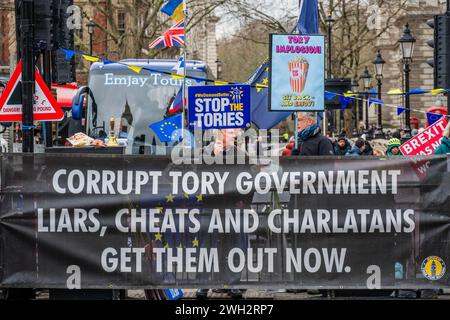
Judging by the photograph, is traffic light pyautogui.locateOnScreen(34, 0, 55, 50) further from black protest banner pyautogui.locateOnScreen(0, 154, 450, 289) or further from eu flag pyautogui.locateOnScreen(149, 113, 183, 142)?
eu flag pyautogui.locateOnScreen(149, 113, 183, 142)

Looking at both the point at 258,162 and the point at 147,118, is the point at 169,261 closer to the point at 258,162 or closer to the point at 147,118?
the point at 258,162

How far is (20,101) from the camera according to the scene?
41.8 feet

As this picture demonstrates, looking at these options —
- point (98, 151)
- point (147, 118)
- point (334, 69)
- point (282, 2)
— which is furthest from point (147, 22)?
point (98, 151)

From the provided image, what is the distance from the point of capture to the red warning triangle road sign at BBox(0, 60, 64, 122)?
41.4 ft

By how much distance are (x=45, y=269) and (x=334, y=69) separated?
48411 millimetres

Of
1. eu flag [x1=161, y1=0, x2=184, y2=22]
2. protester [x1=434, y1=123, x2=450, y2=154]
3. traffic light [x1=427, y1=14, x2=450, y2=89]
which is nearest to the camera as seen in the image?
protester [x1=434, y1=123, x2=450, y2=154]

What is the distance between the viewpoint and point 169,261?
9.88 meters

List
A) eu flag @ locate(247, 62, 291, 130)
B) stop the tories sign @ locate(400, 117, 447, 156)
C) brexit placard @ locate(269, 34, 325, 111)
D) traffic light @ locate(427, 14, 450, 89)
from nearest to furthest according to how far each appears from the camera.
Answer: brexit placard @ locate(269, 34, 325, 111) → stop the tories sign @ locate(400, 117, 447, 156) → eu flag @ locate(247, 62, 291, 130) → traffic light @ locate(427, 14, 450, 89)

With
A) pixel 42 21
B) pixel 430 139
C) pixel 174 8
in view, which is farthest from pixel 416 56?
pixel 42 21

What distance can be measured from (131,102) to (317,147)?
10675 mm

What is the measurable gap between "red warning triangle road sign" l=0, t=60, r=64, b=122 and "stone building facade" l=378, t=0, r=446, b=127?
40644mm

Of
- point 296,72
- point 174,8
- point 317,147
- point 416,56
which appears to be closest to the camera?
point 317,147

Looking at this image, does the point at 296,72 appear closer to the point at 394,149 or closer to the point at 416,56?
the point at 394,149

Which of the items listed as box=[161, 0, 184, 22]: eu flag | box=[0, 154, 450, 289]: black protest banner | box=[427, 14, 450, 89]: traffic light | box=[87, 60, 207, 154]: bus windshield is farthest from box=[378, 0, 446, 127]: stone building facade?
box=[0, 154, 450, 289]: black protest banner
